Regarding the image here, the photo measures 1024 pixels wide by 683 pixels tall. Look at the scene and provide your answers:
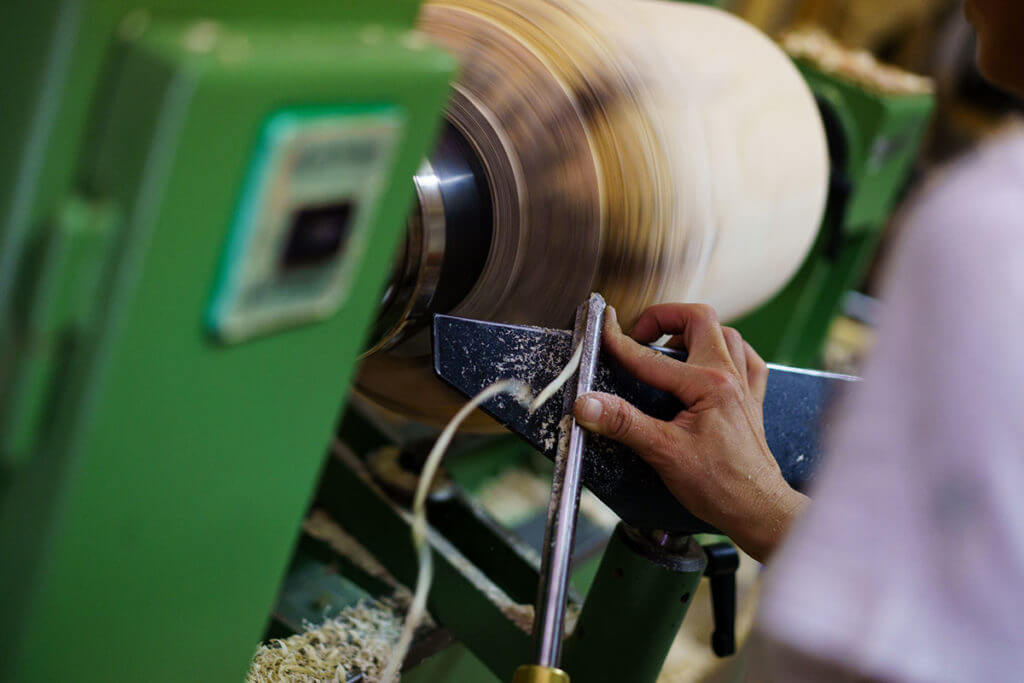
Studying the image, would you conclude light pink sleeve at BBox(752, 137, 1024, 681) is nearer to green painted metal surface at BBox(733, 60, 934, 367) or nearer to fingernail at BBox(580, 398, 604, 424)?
fingernail at BBox(580, 398, 604, 424)

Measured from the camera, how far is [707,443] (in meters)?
0.78

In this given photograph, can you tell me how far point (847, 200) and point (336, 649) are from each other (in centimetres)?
118

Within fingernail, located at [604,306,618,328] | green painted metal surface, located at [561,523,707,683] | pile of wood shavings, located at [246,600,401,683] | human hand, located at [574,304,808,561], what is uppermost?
fingernail, located at [604,306,618,328]

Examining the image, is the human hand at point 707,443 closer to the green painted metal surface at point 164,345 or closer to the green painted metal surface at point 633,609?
the green painted metal surface at point 633,609

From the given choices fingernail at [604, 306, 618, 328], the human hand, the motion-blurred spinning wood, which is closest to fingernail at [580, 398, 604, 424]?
the human hand

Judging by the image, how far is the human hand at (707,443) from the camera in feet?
2.50

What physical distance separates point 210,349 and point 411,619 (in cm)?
21

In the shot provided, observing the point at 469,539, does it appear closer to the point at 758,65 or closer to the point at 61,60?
the point at 758,65

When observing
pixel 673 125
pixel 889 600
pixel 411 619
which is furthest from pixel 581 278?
pixel 889 600

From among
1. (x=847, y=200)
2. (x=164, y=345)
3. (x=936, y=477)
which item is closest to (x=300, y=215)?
(x=164, y=345)

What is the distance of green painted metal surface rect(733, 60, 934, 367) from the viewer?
1621 mm

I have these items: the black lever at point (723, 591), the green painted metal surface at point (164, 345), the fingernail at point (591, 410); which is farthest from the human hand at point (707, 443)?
the green painted metal surface at point (164, 345)

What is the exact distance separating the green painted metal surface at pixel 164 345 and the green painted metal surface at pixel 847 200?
52.2 inches

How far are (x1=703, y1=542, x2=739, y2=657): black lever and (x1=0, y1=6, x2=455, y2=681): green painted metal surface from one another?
53cm
